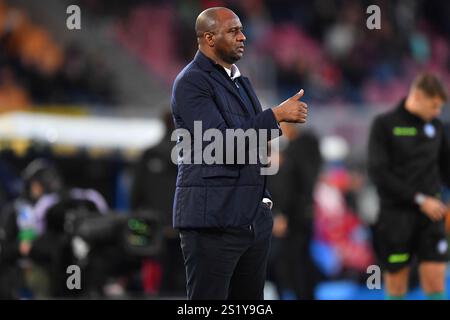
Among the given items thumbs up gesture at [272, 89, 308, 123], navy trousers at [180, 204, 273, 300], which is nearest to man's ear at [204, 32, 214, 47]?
thumbs up gesture at [272, 89, 308, 123]

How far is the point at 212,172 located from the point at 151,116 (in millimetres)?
11105

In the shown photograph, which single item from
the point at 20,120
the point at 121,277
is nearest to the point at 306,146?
the point at 121,277

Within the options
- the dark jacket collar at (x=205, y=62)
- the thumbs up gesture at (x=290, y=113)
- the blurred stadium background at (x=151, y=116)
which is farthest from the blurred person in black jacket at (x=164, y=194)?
the thumbs up gesture at (x=290, y=113)

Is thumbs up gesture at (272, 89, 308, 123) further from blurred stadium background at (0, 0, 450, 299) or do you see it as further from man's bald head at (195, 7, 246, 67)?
blurred stadium background at (0, 0, 450, 299)

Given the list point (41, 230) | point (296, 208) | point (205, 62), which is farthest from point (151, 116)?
point (205, 62)

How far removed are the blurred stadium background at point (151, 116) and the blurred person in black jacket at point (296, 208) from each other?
3 centimetres

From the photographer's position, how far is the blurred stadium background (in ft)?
33.3

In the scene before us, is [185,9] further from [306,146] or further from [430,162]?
[430,162]

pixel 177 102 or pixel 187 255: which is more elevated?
pixel 177 102

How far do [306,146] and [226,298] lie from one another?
5.26 metres

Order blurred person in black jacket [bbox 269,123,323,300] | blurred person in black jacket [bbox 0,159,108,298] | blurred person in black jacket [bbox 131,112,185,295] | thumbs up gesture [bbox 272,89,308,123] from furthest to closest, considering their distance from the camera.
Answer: blurred person in black jacket [bbox 131,112,185,295] < blurred person in black jacket [bbox 269,123,323,300] < blurred person in black jacket [bbox 0,159,108,298] < thumbs up gesture [bbox 272,89,308,123]

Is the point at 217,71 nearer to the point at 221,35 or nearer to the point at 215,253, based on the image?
the point at 221,35

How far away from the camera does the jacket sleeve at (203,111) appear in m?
5.17
